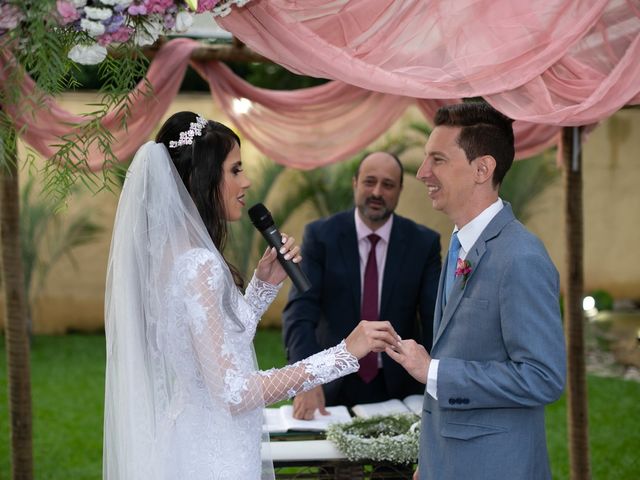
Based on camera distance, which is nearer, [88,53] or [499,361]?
[88,53]

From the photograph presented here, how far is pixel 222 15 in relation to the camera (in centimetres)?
306

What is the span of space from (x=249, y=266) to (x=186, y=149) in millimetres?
9293

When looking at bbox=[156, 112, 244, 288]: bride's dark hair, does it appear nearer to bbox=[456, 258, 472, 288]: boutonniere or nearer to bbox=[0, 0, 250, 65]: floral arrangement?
bbox=[0, 0, 250, 65]: floral arrangement

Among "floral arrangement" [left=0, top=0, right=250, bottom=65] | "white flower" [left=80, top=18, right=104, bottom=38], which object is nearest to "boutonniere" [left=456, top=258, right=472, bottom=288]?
"floral arrangement" [left=0, top=0, right=250, bottom=65]

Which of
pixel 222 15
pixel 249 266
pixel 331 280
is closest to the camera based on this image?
pixel 222 15

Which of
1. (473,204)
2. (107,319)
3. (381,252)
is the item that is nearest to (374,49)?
(473,204)

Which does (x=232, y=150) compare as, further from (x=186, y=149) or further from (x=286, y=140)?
(x=286, y=140)

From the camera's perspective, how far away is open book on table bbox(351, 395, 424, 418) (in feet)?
Answer: 15.3

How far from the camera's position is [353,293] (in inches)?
210

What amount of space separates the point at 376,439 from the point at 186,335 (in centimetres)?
141

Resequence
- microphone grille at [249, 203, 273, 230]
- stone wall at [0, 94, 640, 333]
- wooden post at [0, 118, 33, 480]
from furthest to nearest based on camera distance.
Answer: stone wall at [0, 94, 640, 333]
wooden post at [0, 118, 33, 480]
microphone grille at [249, 203, 273, 230]

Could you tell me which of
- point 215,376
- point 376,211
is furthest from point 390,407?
point 215,376

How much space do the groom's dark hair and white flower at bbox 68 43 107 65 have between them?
118 cm

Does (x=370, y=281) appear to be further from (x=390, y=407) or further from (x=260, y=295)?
(x=260, y=295)
